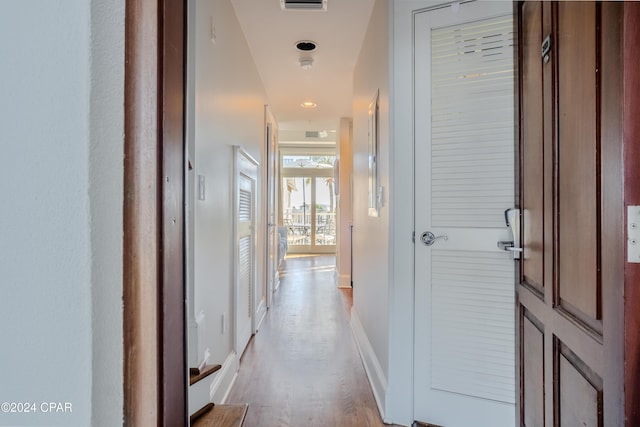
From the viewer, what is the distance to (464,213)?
1.77m

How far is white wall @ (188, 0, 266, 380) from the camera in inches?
65.6

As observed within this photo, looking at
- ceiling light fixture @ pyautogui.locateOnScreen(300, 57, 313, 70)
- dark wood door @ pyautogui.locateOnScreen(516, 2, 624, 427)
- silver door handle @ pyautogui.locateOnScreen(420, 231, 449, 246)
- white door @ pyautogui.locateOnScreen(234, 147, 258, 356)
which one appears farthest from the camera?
ceiling light fixture @ pyautogui.locateOnScreen(300, 57, 313, 70)

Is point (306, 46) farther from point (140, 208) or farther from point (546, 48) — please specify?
point (140, 208)

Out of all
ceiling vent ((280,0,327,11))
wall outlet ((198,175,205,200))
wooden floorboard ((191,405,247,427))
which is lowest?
wooden floorboard ((191,405,247,427))

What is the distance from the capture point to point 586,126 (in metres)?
0.79

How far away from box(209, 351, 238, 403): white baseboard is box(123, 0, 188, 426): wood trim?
1.43m

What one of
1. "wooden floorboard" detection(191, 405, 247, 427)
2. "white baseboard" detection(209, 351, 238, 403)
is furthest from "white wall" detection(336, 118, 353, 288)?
"wooden floorboard" detection(191, 405, 247, 427)

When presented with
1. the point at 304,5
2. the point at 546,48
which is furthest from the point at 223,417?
the point at 304,5

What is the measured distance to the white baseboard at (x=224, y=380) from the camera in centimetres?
193

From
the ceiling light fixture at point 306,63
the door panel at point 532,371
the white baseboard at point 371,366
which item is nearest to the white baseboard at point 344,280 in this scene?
the white baseboard at point 371,366

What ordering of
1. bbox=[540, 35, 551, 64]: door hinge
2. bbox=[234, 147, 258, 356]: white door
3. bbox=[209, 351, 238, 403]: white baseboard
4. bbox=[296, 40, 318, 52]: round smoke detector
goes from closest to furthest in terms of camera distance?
bbox=[540, 35, 551, 64]: door hinge, bbox=[209, 351, 238, 403]: white baseboard, bbox=[234, 147, 258, 356]: white door, bbox=[296, 40, 318, 52]: round smoke detector

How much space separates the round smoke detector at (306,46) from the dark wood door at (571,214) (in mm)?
1999

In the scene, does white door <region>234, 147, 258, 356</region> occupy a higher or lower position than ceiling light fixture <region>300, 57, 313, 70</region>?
lower

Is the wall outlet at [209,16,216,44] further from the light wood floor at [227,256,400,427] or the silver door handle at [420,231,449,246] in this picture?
the light wood floor at [227,256,400,427]
